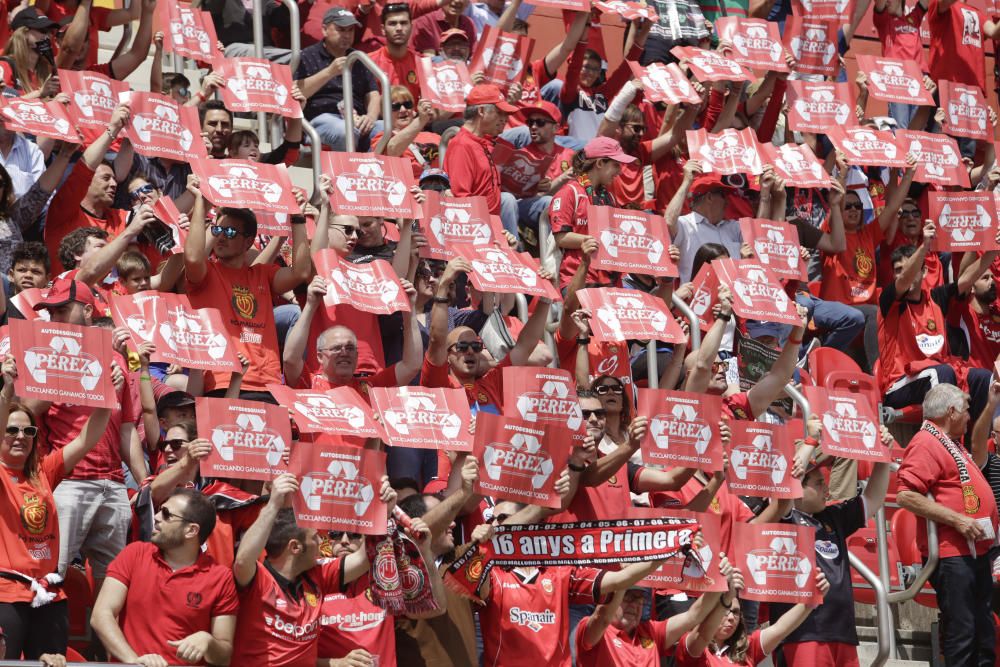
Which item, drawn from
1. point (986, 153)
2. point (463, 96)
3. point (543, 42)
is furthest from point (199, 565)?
point (543, 42)

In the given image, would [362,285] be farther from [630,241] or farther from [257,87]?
[257,87]

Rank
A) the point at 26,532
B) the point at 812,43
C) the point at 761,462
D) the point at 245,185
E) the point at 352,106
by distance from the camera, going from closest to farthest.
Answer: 1. the point at 26,532
2. the point at 245,185
3. the point at 761,462
4. the point at 352,106
5. the point at 812,43

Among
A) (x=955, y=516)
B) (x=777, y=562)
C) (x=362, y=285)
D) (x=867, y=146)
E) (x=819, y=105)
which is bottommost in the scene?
(x=955, y=516)

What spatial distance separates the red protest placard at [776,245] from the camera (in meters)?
10.9

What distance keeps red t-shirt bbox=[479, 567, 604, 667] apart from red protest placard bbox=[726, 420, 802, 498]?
1.33m

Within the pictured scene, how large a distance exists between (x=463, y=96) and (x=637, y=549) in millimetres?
4407

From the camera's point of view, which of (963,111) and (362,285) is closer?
(362,285)

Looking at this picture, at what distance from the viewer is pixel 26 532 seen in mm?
7234

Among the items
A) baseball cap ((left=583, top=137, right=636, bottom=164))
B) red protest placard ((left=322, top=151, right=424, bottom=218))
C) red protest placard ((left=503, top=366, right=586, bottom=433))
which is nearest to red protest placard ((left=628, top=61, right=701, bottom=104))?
baseball cap ((left=583, top=137, right=636, bottom=164))

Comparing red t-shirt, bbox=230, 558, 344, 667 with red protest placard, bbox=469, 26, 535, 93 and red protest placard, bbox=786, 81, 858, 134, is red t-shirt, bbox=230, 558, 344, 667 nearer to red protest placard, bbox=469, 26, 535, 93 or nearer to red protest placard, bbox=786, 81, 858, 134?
red protest placard, bbox=469, 26, 535, 93

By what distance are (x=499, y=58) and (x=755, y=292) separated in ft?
8.75

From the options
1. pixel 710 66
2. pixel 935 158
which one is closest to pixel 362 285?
pixel 710 66

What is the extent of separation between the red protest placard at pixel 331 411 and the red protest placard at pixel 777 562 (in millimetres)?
1913

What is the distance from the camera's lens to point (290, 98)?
10.6 meters
